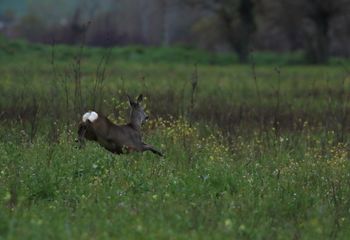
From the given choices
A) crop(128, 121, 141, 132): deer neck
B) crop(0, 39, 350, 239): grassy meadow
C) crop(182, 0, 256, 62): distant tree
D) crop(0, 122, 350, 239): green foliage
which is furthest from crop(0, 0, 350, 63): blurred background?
crop(0, 122, 350, 239): green foliage

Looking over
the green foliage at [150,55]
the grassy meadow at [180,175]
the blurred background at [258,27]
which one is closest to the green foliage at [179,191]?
the grassy meadow at [180,175]

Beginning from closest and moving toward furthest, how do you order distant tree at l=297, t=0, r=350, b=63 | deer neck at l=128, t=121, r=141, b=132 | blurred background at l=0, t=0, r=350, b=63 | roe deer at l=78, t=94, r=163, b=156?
roe deer at l=78, t=94, r=163, b=156
deer neck at l=128, t=121, r=141, b=132
distant tree at l=297, t=0, r=350, b=63
blurred background at l=0, t=0, r=350, b=63

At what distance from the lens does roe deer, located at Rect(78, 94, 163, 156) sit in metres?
11.1

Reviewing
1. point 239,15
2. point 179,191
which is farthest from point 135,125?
point 239,15

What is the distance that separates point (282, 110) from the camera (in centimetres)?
1723

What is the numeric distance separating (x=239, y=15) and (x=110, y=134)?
102 ft

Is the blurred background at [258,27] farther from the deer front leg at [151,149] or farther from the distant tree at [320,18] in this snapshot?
the deer front leg at [151,149]

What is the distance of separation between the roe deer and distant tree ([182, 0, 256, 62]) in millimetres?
28490

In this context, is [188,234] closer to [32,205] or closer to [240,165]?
[32,205]

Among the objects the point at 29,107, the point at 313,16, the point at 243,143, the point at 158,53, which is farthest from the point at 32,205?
the point at 313,16

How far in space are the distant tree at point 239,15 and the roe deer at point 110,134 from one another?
28.5 m

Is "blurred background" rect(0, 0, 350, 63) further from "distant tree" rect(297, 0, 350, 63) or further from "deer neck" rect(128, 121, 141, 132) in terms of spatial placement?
"deer neck" rect(128, 121, 141, 132)

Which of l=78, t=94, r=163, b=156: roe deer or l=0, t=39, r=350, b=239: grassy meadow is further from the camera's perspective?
l=78, t=94, r=163, b=156: roe deer

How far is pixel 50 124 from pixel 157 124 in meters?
1.74
